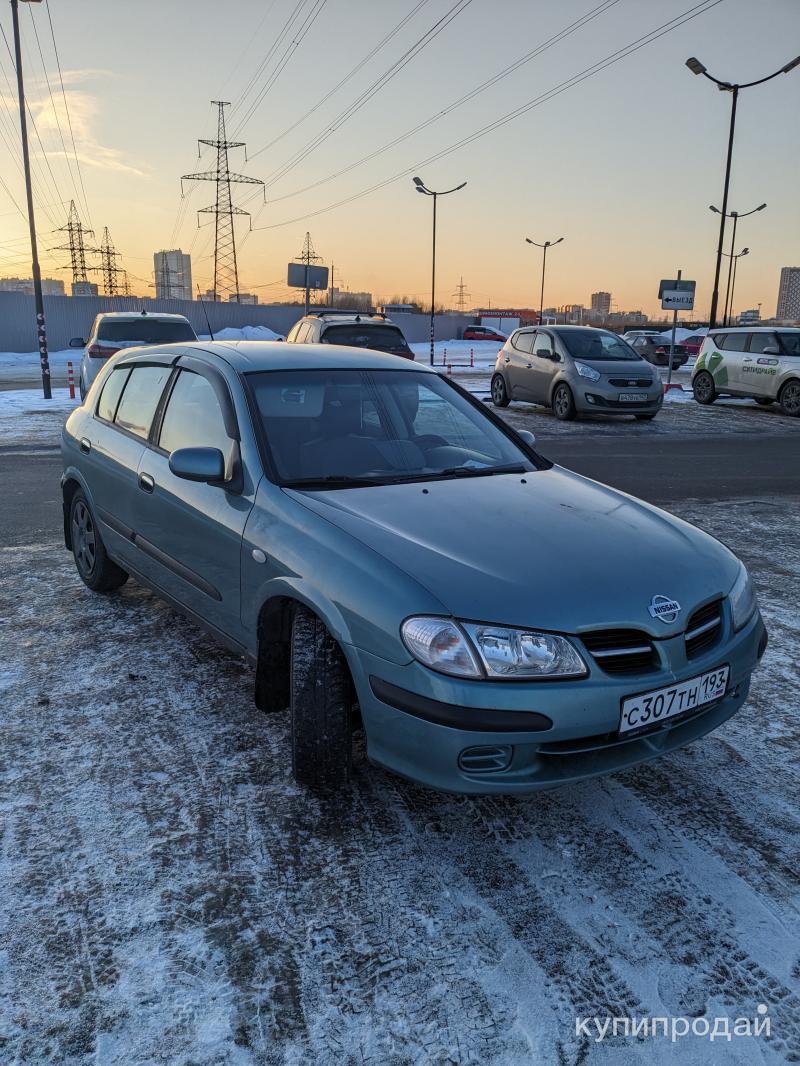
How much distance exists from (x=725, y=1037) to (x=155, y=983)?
4.82 feet

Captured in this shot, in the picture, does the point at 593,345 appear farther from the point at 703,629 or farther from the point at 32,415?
the point at 703,629

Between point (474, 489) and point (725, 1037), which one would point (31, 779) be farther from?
point (725, 1037)

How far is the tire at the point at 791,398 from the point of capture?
1658 centimetres

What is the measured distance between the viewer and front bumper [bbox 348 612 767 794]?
2.39 metres

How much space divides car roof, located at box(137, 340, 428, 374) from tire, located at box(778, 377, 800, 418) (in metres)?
14.7

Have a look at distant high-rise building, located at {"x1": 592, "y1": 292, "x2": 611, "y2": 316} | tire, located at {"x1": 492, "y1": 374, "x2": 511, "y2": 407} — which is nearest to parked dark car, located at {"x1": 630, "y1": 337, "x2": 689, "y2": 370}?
tire, located at {"x1": 492, "y1": 374, "x2": 511, "y2": 407}

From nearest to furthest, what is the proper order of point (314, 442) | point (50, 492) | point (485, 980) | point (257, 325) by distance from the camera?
point (485, 980)
point (314, 442)
point (50, 492)
point (257, 325)

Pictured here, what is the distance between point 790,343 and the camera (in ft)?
55.0

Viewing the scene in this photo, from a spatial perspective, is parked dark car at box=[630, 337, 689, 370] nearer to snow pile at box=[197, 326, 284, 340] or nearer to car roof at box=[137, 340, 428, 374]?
snow pile at box=[197, 326, 284, 340]

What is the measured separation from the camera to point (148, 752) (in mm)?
3264

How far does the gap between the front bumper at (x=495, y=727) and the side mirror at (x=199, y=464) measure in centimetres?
113

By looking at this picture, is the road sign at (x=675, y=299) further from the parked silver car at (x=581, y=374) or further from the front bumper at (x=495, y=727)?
the front bumper at (x=495, y=727)

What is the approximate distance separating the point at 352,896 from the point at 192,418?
234 centimetres

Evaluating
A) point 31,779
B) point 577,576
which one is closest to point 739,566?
point 577,576
